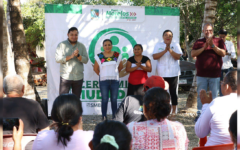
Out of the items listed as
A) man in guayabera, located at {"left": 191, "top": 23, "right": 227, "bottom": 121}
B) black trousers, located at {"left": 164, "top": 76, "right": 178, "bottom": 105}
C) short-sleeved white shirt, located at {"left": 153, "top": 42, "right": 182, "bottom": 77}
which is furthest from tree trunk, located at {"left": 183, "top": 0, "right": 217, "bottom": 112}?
man in guayabera, located at {"left": 191, "top": 23, "right": 227, "bottom": 121}

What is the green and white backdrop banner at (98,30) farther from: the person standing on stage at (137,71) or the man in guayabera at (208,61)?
the man in guayabera at (208,61)

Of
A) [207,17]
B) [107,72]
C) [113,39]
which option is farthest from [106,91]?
[207,17]

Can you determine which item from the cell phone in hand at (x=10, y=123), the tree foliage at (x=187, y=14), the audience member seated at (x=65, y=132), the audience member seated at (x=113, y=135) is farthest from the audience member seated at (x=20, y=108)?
the tree foliage at (x=187, y=14)

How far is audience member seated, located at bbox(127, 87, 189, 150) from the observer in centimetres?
203

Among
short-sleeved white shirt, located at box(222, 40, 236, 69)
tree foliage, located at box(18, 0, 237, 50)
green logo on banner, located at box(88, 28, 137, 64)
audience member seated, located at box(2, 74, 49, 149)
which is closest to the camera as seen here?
audience member seated, located at box(2, 74, 49, 149)

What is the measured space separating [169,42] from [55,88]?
2633 millimetres

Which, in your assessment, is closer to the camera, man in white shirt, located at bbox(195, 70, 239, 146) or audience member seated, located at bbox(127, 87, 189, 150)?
audience member seated, located at bbox(127, 87, 189, 150)

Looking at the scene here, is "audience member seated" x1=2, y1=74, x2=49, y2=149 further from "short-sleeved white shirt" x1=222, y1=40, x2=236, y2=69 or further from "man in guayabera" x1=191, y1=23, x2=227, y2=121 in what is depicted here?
"short-sleeved white shirt" x1=222, y1=40, x2=236, y2=69

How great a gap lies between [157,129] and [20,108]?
4.28ft

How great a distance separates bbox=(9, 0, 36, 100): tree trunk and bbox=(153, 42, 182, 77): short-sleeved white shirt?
2.64m

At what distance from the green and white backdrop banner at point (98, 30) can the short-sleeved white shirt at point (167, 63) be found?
68 cm

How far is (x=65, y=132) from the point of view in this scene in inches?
78.1

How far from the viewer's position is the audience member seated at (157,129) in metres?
2.03

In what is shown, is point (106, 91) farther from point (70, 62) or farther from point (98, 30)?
point (98, 30)
